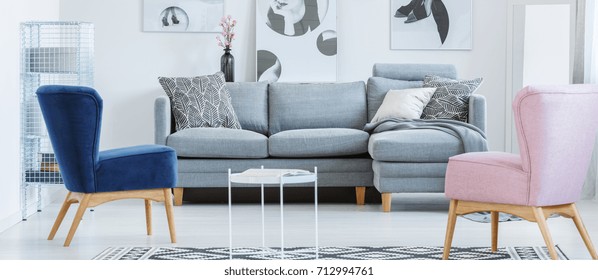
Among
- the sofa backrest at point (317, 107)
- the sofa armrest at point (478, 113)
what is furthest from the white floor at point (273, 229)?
the sofa backrest at point (317, 107)

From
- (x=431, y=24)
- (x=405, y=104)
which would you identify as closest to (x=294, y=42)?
(x=431, y=24)

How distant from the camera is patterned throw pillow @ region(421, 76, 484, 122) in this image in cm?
620

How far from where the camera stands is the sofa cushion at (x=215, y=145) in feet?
19.5

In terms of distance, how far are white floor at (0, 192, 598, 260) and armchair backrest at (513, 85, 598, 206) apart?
50cm

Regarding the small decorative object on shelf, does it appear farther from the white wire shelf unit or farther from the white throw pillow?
the white wire shelf unit

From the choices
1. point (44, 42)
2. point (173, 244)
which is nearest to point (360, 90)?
point (44, 42)

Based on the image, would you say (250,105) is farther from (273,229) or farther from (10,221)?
(10,221)

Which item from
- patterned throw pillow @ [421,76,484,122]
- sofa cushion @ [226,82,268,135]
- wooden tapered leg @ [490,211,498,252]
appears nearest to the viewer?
wooden tapered leg @ [490,211,498,252]

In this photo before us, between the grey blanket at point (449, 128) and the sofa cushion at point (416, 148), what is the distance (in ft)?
0.18

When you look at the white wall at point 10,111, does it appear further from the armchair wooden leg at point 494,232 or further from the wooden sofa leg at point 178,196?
the armchair wooden leg at point 494,232

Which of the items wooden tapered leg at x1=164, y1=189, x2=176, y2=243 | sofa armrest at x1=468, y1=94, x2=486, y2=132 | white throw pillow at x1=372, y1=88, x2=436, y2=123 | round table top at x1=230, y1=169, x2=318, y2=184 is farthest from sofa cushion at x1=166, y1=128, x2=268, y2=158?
round table top at x1=230, y1=169, x2=318, y2=184

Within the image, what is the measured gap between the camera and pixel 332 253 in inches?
158

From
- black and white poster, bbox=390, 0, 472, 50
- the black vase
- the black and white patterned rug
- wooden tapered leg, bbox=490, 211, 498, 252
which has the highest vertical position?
black and white poster, bbox=390, 0, 472, 50
